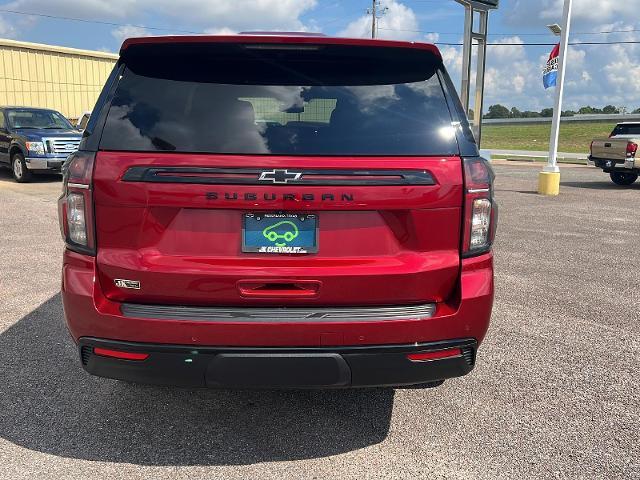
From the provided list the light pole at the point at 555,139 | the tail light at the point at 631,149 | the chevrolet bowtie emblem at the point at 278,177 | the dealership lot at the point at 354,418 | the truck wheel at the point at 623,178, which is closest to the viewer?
the chevrolet bowtie emblem at the point at 278,177

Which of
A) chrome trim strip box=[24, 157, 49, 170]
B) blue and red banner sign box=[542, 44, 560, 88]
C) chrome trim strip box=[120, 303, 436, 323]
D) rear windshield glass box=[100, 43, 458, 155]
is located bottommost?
chrome trim strip box=[24, 157, 49, 170]

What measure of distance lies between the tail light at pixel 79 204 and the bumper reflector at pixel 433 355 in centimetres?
150

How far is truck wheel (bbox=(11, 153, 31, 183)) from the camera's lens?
14.0 m

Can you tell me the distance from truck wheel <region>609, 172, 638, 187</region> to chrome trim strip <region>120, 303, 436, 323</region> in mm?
15793

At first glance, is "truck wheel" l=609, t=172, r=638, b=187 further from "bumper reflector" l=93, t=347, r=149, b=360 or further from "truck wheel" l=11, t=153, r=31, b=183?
"bumper reflector" l=93, t=347, r=149, b=360

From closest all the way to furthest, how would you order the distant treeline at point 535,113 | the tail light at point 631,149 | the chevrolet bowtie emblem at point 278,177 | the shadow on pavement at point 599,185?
1. the chevrolet bowtie emblem at point 278,177
2. the tail light at point 631,149
3. the shadow on pavement at point 599,185
4. the distant treeline at point 535,113

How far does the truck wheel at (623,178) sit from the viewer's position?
52.3 feet

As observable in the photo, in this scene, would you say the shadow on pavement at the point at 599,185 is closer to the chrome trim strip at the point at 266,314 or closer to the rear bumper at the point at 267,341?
the rear bumper at the point at 267,341

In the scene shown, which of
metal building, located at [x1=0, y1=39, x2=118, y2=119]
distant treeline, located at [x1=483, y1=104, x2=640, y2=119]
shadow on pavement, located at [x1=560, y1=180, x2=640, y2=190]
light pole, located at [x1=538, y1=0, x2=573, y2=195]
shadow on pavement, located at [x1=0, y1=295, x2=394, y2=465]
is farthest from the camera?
distant treeline, located at [x1=483, y1=104, x2=640, y2=119]

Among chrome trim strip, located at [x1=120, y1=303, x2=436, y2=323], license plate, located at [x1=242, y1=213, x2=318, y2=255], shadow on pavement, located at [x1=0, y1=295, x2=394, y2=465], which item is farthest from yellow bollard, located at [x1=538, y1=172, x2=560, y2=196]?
license plate, located at [x1=242, y1=213, x2=318, y2=255]

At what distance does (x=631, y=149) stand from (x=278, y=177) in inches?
595

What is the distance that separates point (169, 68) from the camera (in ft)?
8.61

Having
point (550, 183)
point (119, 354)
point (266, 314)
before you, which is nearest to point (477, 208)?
point (266, 314)

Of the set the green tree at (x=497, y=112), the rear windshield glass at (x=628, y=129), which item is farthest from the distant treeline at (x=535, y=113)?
the rear windshield glass at (x=628, y=129)
